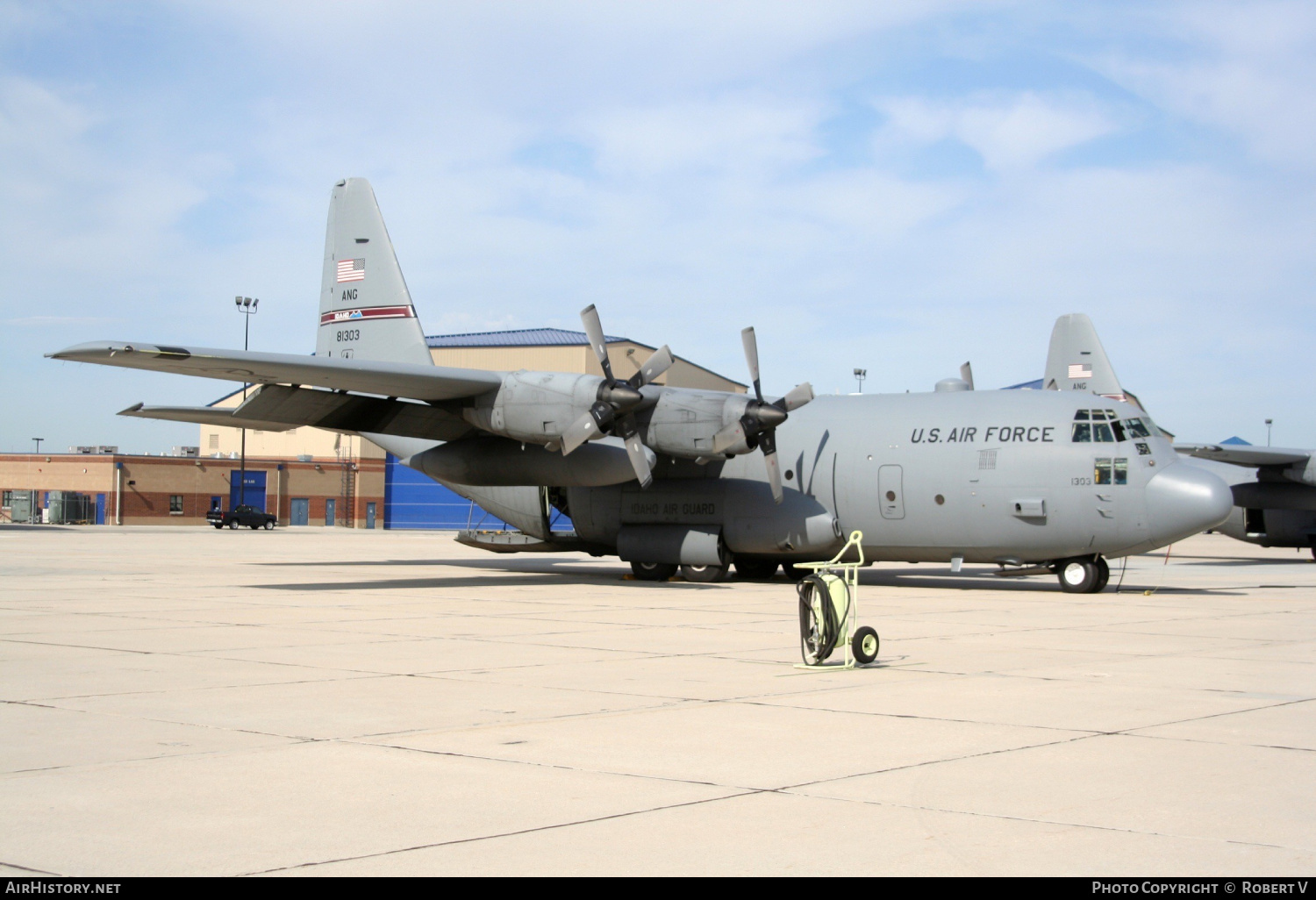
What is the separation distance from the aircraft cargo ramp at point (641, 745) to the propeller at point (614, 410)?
5290 millimetres

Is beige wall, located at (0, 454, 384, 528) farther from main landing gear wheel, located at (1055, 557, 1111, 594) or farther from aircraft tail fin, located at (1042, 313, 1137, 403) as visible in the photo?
main landing gear wheel, located at (1055, 557, 1111, 594)

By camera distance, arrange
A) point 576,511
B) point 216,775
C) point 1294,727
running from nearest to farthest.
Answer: point 216,775 < point 1294,727 < point 576,511

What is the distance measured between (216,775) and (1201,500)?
1829 cm

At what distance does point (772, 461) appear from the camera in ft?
75.4

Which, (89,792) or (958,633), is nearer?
(89,792)

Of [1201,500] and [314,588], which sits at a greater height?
[1201,500]

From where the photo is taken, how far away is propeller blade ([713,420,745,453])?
22.2 metres

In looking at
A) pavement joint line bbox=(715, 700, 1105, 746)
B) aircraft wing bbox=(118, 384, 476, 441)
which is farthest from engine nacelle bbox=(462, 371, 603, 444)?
pavement joint line bbox=(715, 700, 1105, 746)

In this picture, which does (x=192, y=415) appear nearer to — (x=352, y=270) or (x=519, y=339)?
(x=352, y=270)

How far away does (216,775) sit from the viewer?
6.75 metres

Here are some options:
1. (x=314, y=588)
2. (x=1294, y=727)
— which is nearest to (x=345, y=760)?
(x=1294, y=727)

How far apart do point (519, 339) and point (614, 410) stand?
177ft
